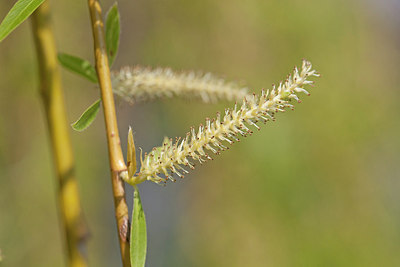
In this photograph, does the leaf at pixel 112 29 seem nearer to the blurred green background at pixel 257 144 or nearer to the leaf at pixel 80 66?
the leaf at pixel 80 66

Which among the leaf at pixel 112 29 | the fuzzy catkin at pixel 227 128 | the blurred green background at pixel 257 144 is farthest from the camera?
the blurred green background at pixel 257 144

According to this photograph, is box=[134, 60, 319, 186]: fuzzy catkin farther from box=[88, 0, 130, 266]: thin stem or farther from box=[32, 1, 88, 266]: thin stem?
box=[32, 1, 88, 266]: thin stem

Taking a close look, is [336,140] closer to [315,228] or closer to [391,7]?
[315,228]

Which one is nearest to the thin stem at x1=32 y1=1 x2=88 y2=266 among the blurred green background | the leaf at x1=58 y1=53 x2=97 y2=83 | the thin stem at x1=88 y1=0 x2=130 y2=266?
the leaf at x1=58 y1=53 x2=97 y2=83

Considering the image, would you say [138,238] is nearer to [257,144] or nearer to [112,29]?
[112,29]

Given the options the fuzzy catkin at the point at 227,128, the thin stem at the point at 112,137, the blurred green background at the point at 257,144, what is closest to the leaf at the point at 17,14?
the thin stem at the point at 112,137

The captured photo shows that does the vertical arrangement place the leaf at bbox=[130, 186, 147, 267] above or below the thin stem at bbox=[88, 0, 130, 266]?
below
